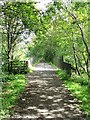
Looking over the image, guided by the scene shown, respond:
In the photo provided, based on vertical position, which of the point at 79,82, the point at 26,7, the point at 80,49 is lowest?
the point at 79,82

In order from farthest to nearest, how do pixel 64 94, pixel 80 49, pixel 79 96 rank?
pixel 80 49 → pixel 64 94 → pixel 79 96

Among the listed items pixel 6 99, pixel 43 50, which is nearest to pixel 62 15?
pixel 6 99

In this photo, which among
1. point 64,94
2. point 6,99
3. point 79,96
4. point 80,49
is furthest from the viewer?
point 80,49

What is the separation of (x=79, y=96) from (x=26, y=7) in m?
3.32

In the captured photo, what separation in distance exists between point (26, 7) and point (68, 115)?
367 centimetres

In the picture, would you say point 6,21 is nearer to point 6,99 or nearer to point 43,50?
point 6,99

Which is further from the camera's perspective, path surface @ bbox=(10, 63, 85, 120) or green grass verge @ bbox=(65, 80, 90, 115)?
green grass verge @ bbox=(65, 80, 90, 115)

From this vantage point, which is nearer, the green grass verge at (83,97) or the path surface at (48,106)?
the path surface at (48,106)

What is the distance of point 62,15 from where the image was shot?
1488 centimetres

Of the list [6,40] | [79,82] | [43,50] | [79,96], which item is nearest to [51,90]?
[79,96]

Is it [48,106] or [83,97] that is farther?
[83,97]

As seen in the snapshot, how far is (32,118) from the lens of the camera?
5926mm

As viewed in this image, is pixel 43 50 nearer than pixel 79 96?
No

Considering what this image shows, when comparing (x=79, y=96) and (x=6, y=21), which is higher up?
(x=6, y=21)
